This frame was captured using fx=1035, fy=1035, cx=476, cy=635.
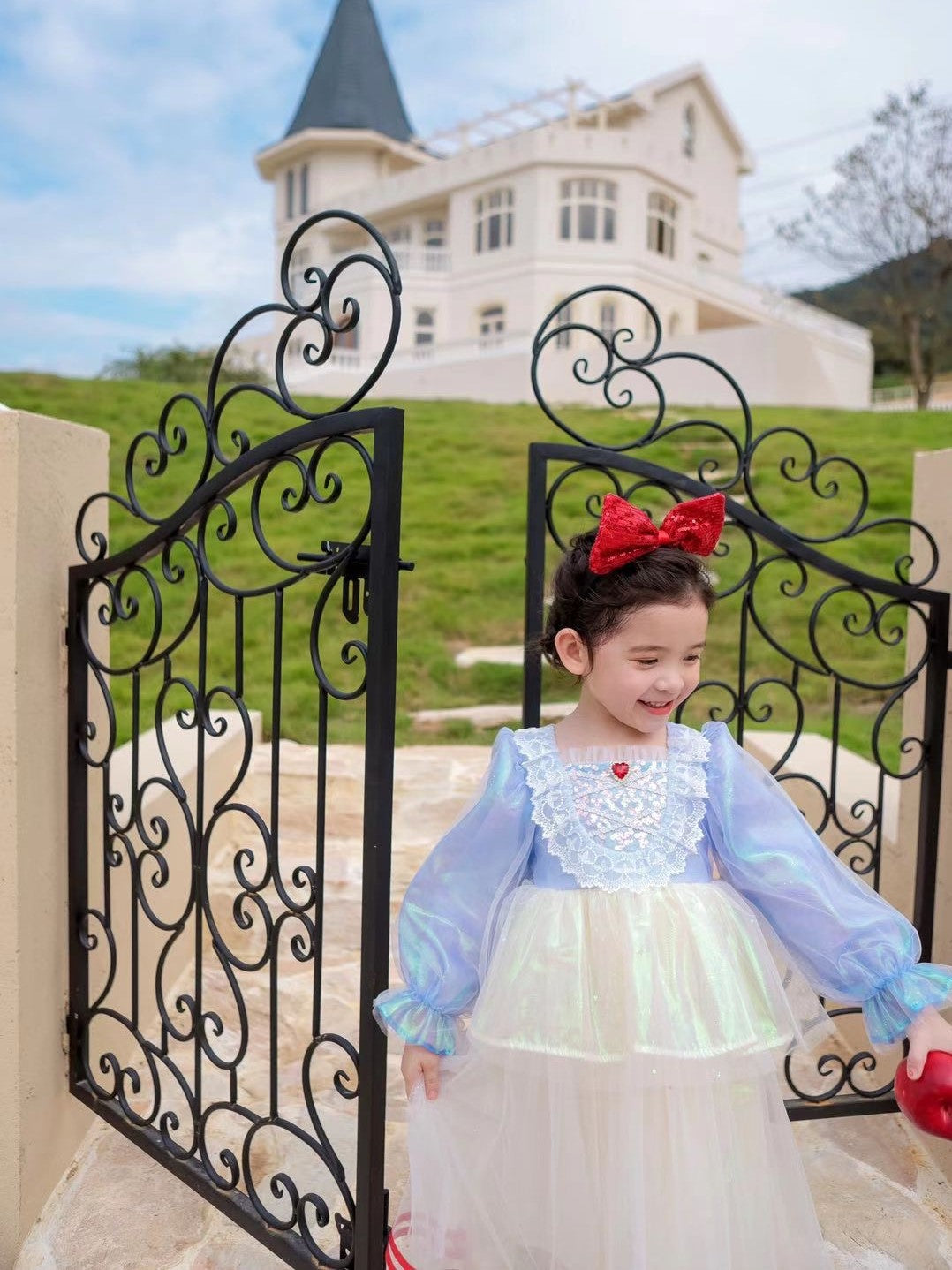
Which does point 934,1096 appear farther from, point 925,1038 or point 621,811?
point 621,811

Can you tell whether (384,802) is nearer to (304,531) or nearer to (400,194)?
(304,531)

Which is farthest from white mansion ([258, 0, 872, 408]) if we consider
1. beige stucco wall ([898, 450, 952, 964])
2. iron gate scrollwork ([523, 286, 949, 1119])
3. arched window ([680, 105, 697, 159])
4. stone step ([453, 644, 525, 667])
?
beige stucco wall ([898, 450, 952, 964])

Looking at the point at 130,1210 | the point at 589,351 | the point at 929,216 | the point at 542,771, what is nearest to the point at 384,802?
the point at 542,771

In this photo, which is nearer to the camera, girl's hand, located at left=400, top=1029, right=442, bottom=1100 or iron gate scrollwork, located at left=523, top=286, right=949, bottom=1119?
girl's hand, located at left=400, top=1029, right=442, bottom=1100

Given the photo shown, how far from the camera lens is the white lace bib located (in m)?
1.66

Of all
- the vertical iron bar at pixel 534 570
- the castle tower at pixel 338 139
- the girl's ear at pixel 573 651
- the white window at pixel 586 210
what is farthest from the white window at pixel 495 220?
the girl's ear at pixel 573 651

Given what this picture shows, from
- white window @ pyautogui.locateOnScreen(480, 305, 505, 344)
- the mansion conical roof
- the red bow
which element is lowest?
the red bow

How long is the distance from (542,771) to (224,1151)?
1147mm

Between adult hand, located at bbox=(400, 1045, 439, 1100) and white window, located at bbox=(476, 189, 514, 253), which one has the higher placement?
white window, located at bbox=(476, 189, 514, 253)

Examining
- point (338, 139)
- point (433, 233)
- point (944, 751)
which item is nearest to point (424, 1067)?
point (944, 751)

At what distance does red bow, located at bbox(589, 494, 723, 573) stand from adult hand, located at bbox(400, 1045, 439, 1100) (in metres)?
0.84

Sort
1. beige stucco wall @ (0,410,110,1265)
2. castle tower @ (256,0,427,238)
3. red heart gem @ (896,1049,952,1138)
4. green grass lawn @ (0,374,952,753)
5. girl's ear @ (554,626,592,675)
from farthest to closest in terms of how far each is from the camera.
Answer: castle tower @ (256,0,427,238), green grass lawn @ (0,374,952,753), beige stucco wall @ (0,410,110,1265), girl's ear @ (554,626,592,675), red heart gem @ (896,1049,952,1138)

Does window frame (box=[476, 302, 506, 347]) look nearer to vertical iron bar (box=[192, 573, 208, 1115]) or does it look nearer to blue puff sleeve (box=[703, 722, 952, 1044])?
vertical iron bar (box=[192, 573, 208, 1115])

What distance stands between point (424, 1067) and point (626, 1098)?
34cm
